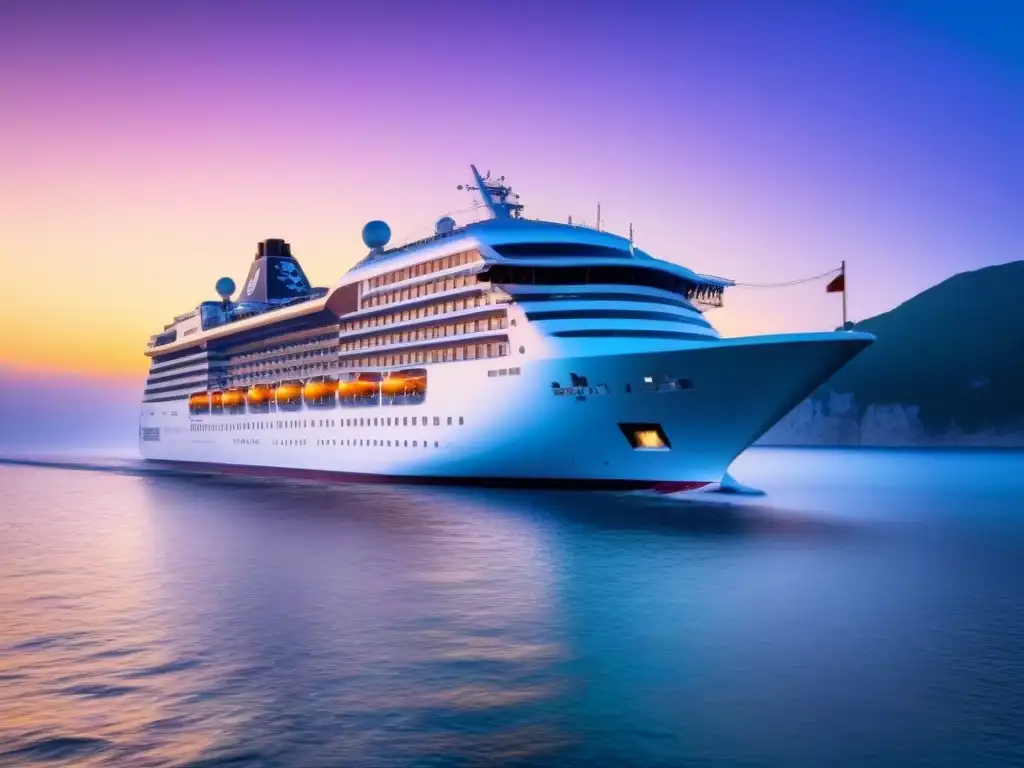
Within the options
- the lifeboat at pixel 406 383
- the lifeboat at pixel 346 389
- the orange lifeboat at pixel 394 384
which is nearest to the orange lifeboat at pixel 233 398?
the lifeboat at pixel 346 389

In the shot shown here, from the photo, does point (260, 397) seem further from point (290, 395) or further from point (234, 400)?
point (290, 395)

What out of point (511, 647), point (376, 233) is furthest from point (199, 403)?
point (511, 647)

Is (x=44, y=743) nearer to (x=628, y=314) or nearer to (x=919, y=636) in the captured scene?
(x=919, y=636)

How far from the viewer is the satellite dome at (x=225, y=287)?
10819 cm

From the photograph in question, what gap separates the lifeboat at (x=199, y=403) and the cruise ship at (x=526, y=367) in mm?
19345

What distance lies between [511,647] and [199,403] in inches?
3209

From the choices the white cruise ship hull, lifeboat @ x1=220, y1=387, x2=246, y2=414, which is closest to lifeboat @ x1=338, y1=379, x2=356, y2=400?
the white cruise ship hull

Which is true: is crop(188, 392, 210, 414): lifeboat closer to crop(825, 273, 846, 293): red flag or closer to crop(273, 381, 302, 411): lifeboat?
crop(273, 381, 302, 411): lifeboat

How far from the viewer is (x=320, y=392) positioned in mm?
66562

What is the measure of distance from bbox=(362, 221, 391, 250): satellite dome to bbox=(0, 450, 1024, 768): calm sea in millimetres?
41513

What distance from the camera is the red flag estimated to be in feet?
138

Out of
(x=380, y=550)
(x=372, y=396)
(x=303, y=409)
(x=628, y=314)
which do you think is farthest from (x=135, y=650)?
(x=303, y=409)

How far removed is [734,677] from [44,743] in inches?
381

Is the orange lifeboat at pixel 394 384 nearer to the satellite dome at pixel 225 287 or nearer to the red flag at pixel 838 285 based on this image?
the red flag at pixel 838 285
